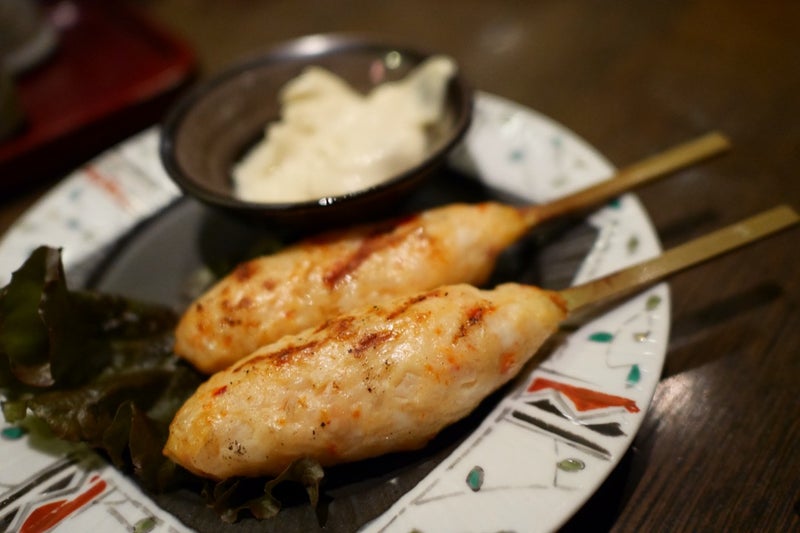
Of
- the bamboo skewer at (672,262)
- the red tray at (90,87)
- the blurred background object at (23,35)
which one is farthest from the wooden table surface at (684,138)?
the blurred background object at (23,35)

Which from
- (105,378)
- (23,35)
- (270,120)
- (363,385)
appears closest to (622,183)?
(363,385)

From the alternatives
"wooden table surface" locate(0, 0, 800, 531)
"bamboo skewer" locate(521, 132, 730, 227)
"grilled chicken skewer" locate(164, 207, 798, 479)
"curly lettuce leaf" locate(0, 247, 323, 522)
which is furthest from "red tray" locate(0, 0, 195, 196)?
"bamboo skewer" locate(521, 132, 730, 227)

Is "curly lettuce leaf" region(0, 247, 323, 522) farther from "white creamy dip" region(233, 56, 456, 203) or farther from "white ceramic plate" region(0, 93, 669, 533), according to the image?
"white creamy dip" region(233, 56, 456, 203)

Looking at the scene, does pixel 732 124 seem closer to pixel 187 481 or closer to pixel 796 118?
pixel 796 118

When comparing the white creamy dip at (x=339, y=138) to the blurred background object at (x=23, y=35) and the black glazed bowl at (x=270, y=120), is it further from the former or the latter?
the blurred background object at (x=23, y=35)

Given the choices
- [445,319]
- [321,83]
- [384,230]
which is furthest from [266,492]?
[321,83]

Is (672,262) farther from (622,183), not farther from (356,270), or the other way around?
(356,270)
